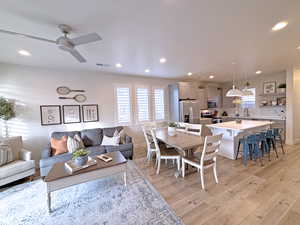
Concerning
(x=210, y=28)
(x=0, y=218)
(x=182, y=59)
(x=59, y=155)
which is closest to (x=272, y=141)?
(x=182, y=59)

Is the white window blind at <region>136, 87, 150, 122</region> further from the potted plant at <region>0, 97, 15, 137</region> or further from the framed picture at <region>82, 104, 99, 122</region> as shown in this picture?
the potted plant at <region>0, 97, 15, 137</region>

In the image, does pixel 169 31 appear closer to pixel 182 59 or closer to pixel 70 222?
pixel 182 59

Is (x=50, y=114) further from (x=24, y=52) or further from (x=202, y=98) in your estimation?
(x=202, y=98)

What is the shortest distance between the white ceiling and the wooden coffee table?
2152 millimetres

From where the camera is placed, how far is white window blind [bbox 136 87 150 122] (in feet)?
16.3

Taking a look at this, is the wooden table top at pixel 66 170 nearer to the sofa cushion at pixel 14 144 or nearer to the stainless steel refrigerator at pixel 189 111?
the sofa cushion at pixel 14 144

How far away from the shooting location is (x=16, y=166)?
→ 2.58m

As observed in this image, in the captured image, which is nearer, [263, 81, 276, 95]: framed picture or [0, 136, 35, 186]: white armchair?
[0, 136, 35, 186]: white armchair

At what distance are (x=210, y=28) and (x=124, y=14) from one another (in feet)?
4.18

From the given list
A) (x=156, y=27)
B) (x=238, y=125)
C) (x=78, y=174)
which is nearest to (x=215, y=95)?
(x=238, y=125)

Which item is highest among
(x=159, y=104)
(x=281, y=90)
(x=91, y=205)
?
(x=281, y=90)

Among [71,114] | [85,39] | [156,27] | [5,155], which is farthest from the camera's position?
[71,114]

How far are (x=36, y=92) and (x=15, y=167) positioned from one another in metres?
1.92

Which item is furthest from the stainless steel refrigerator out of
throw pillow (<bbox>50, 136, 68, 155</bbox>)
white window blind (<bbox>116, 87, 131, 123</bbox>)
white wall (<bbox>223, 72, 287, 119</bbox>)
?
throw pillow (<bbox>50, 136, 68, 155</bbox>)
